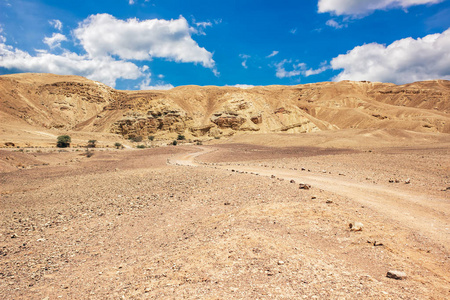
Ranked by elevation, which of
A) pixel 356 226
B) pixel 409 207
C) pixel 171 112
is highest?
pixel 171 112

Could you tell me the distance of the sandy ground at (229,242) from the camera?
4094mm

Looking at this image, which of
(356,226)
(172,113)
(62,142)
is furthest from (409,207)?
(172,113)

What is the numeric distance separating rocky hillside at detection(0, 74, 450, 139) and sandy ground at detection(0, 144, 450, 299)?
55.1 m

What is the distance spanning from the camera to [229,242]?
5316 mm

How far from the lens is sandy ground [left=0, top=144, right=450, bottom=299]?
409 cm

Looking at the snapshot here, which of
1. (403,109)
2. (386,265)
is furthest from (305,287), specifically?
(403,109)

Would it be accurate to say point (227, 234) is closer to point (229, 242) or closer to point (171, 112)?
point (229, 242)

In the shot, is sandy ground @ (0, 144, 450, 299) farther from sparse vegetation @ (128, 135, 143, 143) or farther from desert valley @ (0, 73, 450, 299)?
sparse vegetation @ (128, 135, 143, 143)

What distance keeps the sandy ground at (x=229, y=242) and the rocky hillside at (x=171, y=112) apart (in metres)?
55.1

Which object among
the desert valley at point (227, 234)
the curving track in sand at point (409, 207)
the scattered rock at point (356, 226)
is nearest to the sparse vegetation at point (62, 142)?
the desert valley at point (227, 234)

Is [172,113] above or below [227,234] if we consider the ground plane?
above

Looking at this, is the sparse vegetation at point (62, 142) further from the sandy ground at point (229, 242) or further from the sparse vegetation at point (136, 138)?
the sandy ground at point (229, 242)

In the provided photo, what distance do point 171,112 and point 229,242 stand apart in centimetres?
6663

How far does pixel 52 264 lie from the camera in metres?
6.20
